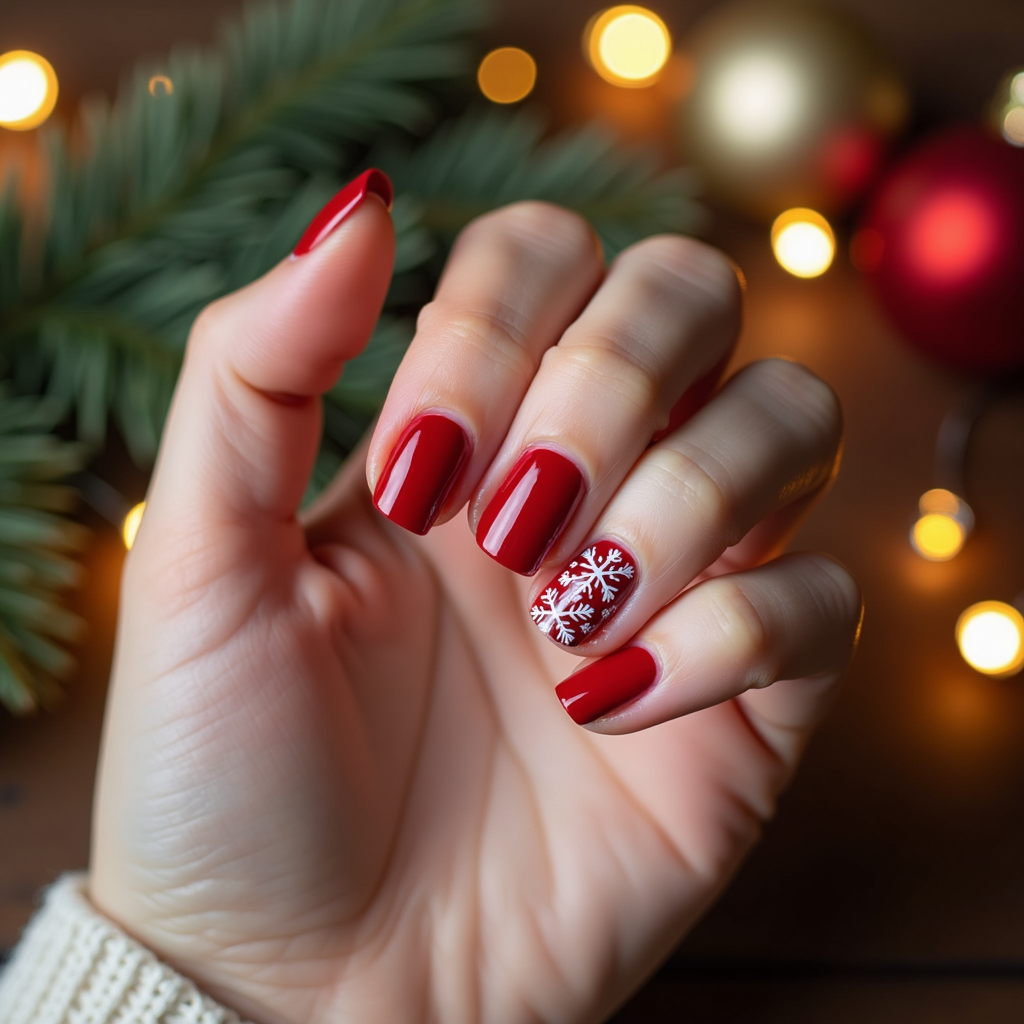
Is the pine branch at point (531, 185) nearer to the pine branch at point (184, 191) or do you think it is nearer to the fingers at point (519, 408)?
the pine branch at point (184, 191)

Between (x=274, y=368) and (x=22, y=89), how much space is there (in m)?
0.44

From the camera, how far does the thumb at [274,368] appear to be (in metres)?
0.40

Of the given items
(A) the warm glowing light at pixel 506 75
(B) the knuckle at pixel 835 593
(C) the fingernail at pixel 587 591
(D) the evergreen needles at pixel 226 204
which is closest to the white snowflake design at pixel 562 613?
(C) the fingernail at pixel 587 591

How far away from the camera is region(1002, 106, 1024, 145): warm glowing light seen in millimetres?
695

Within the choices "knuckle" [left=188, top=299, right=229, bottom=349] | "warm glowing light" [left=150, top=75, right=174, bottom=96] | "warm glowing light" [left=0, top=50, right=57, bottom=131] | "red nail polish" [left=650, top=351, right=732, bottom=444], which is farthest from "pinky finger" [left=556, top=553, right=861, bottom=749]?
"warm glowing light" [left=0, top=50, right=57, bottom=131]

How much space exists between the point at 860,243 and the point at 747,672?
440 millimetres

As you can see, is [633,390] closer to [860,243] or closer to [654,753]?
[654,753]

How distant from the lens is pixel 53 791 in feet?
2.01

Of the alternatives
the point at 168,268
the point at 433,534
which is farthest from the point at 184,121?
the point at 433,534

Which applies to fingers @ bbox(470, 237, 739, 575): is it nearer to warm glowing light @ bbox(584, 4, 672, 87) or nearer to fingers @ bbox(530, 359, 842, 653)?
fingers @ bbox(530, 359, 842, 653)

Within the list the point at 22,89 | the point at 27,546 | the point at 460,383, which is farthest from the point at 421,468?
the point at 22,89

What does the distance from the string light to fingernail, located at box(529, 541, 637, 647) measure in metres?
0.37

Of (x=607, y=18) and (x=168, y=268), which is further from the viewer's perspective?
(x=607, y=18)

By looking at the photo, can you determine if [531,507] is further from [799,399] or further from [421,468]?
[799,399]
